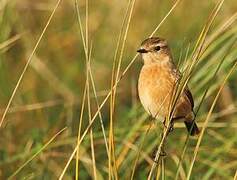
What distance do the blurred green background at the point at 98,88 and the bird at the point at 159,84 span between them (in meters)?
0.23

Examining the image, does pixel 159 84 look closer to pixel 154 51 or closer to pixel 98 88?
pixel 154 51

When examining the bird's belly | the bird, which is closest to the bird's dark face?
the bird

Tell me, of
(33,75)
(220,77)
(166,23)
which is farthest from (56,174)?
(166,23)

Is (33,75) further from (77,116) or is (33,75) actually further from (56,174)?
(56,174)

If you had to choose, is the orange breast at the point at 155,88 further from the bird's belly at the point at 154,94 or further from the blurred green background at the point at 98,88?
the blurred green background at the point at 98,88

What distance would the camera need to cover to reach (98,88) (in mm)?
7148

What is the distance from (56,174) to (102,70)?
2.35 metres

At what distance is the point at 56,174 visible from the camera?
505 cm

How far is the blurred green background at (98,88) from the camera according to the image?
4855mm

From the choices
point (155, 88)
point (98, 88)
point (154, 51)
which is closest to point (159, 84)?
point (155, 88)

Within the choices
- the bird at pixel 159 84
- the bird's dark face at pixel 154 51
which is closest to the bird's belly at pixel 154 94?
the bird at pixel 159 84

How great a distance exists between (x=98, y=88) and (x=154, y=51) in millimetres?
2792

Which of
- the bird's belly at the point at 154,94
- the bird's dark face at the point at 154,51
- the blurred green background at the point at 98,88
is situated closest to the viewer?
the bird's belly at the point at 154,94

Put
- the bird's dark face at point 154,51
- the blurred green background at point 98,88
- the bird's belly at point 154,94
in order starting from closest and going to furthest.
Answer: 1. the bird's belly at point 154,94
2. the bird's dark face at point 154,51
3. the blurred green background at point 98,88
